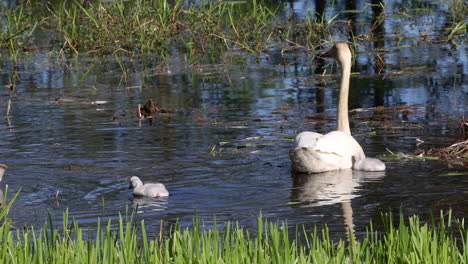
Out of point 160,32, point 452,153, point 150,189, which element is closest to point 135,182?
point 150,189

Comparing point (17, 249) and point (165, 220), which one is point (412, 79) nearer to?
point (165, 220)

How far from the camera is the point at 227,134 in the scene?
11.7m

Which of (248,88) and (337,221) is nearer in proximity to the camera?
(337,221)

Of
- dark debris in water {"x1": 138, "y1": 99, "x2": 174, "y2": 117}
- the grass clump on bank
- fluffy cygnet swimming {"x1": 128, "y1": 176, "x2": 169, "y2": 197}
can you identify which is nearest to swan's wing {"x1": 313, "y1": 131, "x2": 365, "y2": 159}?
fluffy cygnet swimming {"x1": 128, "y1": 176, "x2": 169, "y2": 197}

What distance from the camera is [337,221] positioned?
799 cm

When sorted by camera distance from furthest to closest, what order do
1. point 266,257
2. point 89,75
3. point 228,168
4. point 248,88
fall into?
1. point 89,75
2. point 248,88
3. point 228,168
4. point 266,257

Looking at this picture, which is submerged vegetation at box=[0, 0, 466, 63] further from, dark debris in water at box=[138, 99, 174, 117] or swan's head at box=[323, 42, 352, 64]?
swan's head at box=[323, 42, 352, 64]

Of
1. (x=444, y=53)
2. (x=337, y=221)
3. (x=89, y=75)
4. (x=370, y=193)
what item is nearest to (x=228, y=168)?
(x=370, y=193)

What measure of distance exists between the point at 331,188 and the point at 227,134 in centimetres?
256

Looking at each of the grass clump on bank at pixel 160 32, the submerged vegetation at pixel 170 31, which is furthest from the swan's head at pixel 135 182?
the grass clump on bank at pixel 160 32

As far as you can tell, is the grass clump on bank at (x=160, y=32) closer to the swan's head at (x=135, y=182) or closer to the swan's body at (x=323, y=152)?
the swan's body at (x=323, y=152)

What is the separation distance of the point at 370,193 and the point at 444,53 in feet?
27.8

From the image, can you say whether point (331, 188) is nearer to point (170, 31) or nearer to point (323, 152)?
point (323, 152)

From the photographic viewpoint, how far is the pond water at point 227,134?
28.6 ft
